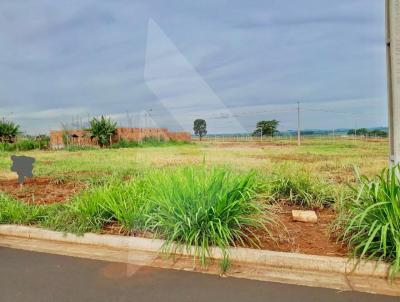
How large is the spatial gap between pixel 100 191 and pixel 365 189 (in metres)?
2.88

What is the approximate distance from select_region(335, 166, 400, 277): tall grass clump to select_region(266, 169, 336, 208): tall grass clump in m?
1.18

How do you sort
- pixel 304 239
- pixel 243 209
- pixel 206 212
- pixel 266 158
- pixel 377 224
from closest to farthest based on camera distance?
pixel 377 224
pixel 206 212
pixel 304 239
pixel 243 209
pixel 266 158

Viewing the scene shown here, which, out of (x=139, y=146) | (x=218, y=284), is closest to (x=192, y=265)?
(x=218, y=284)

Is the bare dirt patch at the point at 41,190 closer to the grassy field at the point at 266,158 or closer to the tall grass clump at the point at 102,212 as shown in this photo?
the grassy field at the point at 266,158

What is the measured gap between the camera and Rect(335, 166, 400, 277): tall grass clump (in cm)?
320

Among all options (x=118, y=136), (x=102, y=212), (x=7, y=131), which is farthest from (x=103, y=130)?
(x=102, y=212)

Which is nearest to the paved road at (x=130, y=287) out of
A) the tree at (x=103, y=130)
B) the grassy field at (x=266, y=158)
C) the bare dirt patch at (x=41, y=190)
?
the bare dirt patch at (x=41, y=190)

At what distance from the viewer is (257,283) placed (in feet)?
10.3

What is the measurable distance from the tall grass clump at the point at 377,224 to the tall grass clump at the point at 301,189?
3.88 feet

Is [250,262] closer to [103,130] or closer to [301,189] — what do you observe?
[301,189]

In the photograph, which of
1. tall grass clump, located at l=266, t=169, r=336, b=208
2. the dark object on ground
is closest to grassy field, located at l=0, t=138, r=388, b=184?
tall grass clump, located at l=266, t=169, r=336, b=208

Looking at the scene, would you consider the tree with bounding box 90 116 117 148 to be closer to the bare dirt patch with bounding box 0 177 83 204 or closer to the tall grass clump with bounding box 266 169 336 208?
the bare dirt patch with bounding box 0 177 83 204

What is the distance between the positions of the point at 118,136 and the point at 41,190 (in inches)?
221

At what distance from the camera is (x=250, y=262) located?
3.51m
